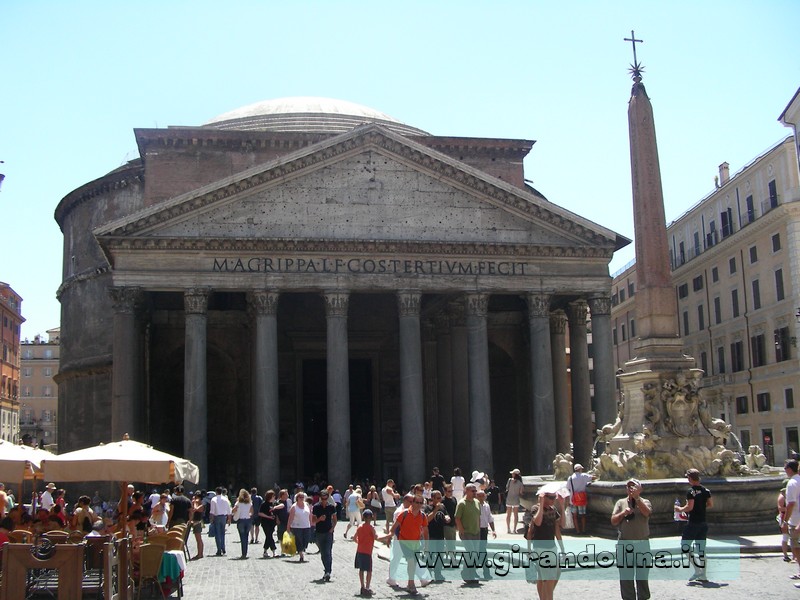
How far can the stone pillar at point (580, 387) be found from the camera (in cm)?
3181

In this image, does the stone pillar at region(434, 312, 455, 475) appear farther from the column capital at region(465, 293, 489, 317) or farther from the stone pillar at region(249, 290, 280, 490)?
the stone pillar at region(249, 290, 280, 490)

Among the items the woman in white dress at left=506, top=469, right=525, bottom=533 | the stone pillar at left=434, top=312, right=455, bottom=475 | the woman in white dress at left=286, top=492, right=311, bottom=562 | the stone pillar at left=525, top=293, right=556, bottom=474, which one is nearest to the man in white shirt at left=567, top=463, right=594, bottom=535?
the woman in white dress at left=506, top=469, right=525, bottom=533

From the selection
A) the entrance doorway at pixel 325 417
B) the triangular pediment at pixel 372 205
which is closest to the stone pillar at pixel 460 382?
the triangular pediment at pixel 372 205

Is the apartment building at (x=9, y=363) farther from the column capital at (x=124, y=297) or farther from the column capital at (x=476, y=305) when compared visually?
the column capital at (x=476, y=305)

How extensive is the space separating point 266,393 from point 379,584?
15.7 meters

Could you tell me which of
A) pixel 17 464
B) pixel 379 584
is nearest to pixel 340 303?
pixel 17 464

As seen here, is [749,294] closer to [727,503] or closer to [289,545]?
[727,503]

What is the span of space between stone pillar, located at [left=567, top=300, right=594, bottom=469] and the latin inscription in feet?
12.9

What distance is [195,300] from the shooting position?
28.8 metres

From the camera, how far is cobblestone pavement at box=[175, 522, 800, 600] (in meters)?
10.4

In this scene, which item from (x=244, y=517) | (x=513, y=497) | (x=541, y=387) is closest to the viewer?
(x=244, y=517)

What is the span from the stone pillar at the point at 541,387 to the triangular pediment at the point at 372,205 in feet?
7.07

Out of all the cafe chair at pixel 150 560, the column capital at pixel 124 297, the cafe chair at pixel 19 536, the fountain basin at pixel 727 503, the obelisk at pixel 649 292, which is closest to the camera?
the cafe chair at pixel 150 560

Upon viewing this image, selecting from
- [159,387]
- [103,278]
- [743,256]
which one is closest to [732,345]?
[743,256]
